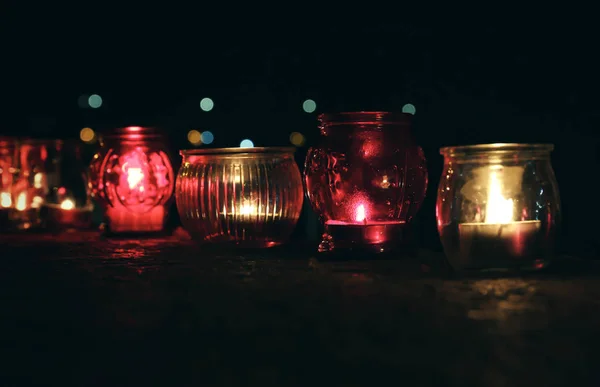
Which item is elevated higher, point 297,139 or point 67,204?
point 297,139

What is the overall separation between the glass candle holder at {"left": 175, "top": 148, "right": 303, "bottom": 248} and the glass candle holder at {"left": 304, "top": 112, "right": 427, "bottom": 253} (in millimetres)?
177

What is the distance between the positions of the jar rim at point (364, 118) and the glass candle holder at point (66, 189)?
112 centimetres

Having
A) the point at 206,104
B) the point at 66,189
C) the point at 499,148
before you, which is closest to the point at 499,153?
the point at 499,148

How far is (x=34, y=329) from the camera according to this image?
3.48 ft

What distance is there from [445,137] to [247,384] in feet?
4.60

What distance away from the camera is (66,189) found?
8.50ft

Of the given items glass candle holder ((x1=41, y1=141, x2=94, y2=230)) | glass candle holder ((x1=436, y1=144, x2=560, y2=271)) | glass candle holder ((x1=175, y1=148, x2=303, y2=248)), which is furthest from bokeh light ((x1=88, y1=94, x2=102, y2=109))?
glass candle holder ((x1=436, y1=144, x2=560, y2=271))

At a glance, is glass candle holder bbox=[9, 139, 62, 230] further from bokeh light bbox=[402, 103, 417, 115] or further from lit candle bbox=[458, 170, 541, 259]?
lit candle bbox=[458, 170, 541, 259]

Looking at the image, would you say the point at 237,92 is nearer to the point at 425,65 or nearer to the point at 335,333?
the point at 425,65

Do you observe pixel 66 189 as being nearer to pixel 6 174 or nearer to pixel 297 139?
pixel 6 174

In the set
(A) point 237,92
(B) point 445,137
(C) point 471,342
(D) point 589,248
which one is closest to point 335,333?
(C) point 471,342

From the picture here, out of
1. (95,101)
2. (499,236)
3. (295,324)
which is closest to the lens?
(295,324)

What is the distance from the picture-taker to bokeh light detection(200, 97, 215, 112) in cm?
252

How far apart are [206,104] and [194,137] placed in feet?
A: 1.75
